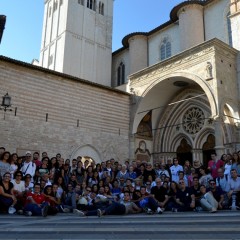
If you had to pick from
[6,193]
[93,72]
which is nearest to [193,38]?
[93,72]

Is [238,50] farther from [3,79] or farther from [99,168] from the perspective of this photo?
[3,79]

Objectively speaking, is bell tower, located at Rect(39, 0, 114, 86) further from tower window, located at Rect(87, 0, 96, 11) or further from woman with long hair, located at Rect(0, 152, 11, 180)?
woman with long hair, located at Rect(0, 152, 11, 180)

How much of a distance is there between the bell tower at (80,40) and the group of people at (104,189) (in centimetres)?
1710

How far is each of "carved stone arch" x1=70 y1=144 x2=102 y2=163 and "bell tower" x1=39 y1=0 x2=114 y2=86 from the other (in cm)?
1098

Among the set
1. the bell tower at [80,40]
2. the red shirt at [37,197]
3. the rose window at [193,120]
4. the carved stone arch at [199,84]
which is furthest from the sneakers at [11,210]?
the bell tower at [80,40]

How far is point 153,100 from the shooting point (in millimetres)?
18078

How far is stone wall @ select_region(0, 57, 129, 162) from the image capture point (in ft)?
43.5

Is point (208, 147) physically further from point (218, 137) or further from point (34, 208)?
point (34, 208)

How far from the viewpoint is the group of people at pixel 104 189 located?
702 centimetres

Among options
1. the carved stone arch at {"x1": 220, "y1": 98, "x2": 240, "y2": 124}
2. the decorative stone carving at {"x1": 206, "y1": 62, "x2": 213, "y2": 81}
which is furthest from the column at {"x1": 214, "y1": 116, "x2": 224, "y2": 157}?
the decorative stone carving at {"x1": 206, "y1": 62, "x2": 213, "y2": 81}

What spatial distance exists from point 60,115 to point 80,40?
1335 centimetres

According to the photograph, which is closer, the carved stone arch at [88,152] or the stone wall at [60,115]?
the stone wall at [60,115]

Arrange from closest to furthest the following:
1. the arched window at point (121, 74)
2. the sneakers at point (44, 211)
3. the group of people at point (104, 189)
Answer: the sneakers at point (44, 211)
the group of people at point (104, 189)
the arched window at point (121, 74)

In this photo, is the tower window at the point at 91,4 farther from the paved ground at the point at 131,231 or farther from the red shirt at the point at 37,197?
the paved ground at the point at 131,231
